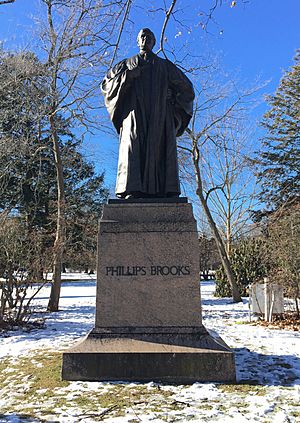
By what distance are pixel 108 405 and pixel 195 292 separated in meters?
1.60

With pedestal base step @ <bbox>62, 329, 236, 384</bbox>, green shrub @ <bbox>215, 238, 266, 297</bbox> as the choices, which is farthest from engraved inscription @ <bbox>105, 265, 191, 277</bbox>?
green shrub @ <bbox>215, 238, 266, 297</bbox>

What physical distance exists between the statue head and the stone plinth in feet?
7.64

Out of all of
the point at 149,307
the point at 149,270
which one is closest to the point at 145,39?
the point at 149,270

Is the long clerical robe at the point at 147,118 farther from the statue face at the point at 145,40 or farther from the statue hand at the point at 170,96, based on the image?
A: the statue face at the point at 145,40

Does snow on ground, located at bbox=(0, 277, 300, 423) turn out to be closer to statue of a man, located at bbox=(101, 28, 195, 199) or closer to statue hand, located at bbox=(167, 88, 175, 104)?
statue of a man, located at bbox=(101, 28, 195, 199)

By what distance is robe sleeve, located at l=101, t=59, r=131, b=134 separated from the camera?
16.6 ft

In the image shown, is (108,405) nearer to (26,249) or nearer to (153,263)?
(153,263)

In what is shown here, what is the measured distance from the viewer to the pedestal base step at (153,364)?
3.87 metres

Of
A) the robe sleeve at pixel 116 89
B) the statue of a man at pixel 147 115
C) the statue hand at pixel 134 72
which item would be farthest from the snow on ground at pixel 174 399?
the statue hand at pixel 134 72

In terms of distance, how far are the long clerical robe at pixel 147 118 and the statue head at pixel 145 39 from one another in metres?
0.12

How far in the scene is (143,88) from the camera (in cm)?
521

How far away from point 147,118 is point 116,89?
576mm

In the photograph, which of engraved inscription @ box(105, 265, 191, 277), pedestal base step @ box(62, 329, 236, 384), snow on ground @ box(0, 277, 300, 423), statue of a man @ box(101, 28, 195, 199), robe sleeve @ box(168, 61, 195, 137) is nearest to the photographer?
snow on ground @ box(0, 277, 300, 423)

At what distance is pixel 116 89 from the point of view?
5113mm
